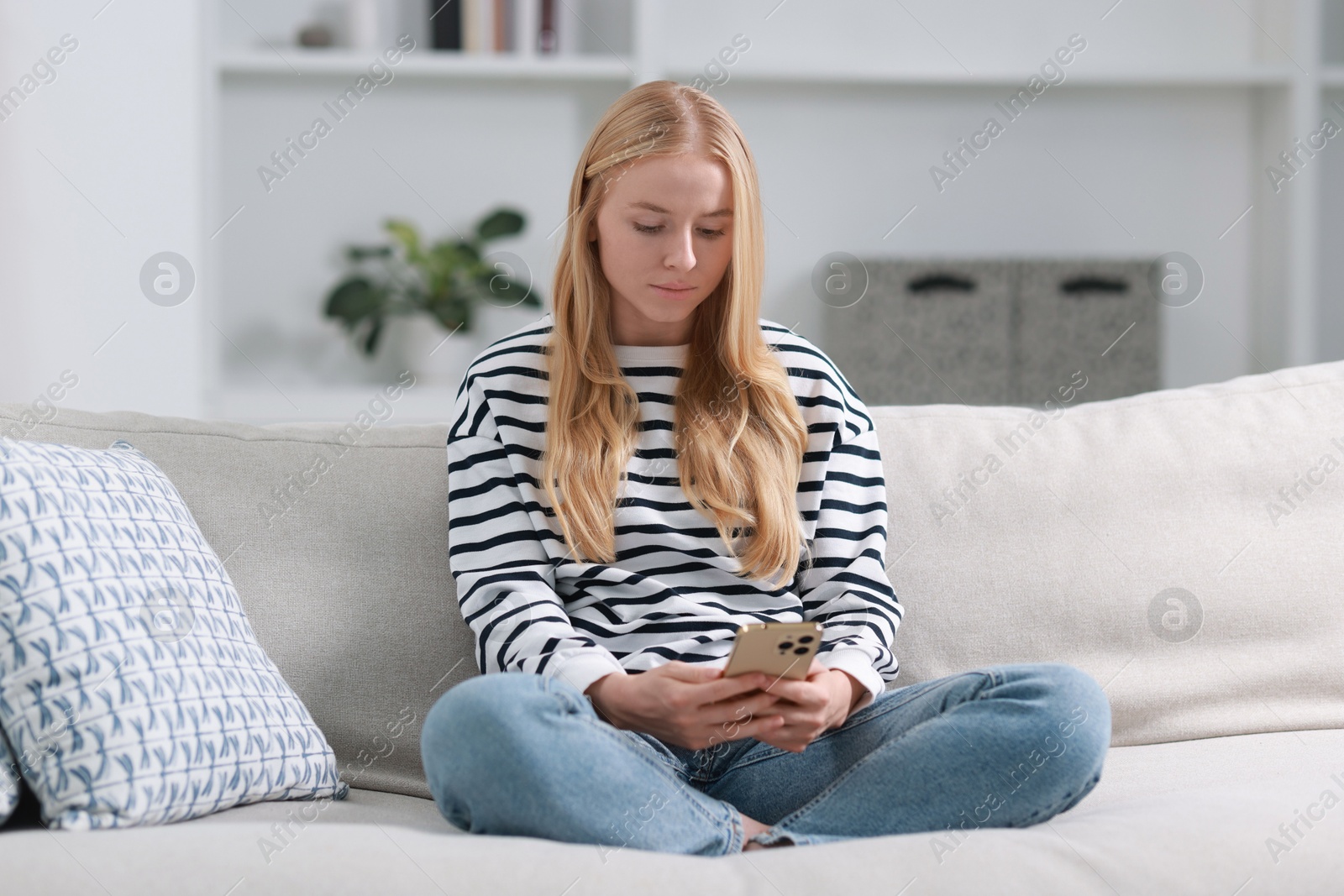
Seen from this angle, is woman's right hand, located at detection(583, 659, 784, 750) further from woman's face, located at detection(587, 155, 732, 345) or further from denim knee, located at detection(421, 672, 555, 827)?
woman's face, located at detection(587, 155, 732, 345)

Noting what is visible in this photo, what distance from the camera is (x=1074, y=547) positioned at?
1.40m

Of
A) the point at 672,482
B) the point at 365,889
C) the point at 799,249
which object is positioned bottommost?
the point at 365,889

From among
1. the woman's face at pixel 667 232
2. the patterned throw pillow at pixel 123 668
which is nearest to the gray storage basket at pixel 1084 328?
the woman's face at pixel 667 232

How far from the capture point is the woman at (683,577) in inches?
37.9

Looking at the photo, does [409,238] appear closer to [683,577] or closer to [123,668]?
[683,577]

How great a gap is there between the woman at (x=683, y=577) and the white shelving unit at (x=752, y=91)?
1.75 meters

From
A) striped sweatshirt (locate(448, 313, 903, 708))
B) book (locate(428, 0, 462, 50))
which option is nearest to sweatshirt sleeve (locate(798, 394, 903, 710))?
striped sweatshirt (locate(448, 313, 903, 708))

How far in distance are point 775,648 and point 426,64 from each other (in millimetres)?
2387

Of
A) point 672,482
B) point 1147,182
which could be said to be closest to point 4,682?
point 672,482

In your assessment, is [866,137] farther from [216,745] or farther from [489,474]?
[216,745]

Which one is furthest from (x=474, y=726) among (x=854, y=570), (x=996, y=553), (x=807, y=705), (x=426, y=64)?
(x=426, y=64)

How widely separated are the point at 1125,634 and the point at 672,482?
0.58m

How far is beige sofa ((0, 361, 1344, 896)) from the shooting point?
128 centimetres

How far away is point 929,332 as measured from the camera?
3102mm
